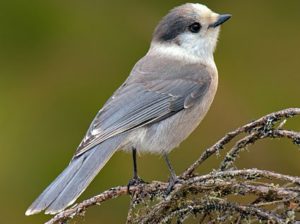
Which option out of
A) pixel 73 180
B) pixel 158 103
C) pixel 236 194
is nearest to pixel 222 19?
pixel 158 103

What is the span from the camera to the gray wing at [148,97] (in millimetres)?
3312

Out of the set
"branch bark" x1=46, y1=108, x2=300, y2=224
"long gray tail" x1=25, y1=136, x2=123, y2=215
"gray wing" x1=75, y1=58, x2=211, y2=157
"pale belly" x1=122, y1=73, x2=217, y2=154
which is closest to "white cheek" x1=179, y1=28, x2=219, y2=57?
"gray wing" x1=75, y1=58, x2=211, y2=157

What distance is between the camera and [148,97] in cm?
360

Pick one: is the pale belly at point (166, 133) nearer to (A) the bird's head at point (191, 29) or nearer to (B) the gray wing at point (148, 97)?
(B) the gray wing at point (148, 97)

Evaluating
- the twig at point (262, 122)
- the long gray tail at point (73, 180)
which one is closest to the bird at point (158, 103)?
the long gray tail at point (73, 180)

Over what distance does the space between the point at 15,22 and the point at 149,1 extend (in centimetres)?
87

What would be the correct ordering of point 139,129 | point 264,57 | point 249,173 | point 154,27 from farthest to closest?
point 154,27, point 264,57, point 139,129, point 249,173

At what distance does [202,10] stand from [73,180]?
4.78ft

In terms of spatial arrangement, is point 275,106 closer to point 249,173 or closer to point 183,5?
point 183,5

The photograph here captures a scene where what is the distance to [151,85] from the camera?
12.2 feet

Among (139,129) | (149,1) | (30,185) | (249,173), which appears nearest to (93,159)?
(139,129)

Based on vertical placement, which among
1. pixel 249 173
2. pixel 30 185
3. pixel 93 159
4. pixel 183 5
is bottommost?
pixel 30 185

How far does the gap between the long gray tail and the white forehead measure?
1.03m

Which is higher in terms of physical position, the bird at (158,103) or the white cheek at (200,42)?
the white cheek at (200,42)
